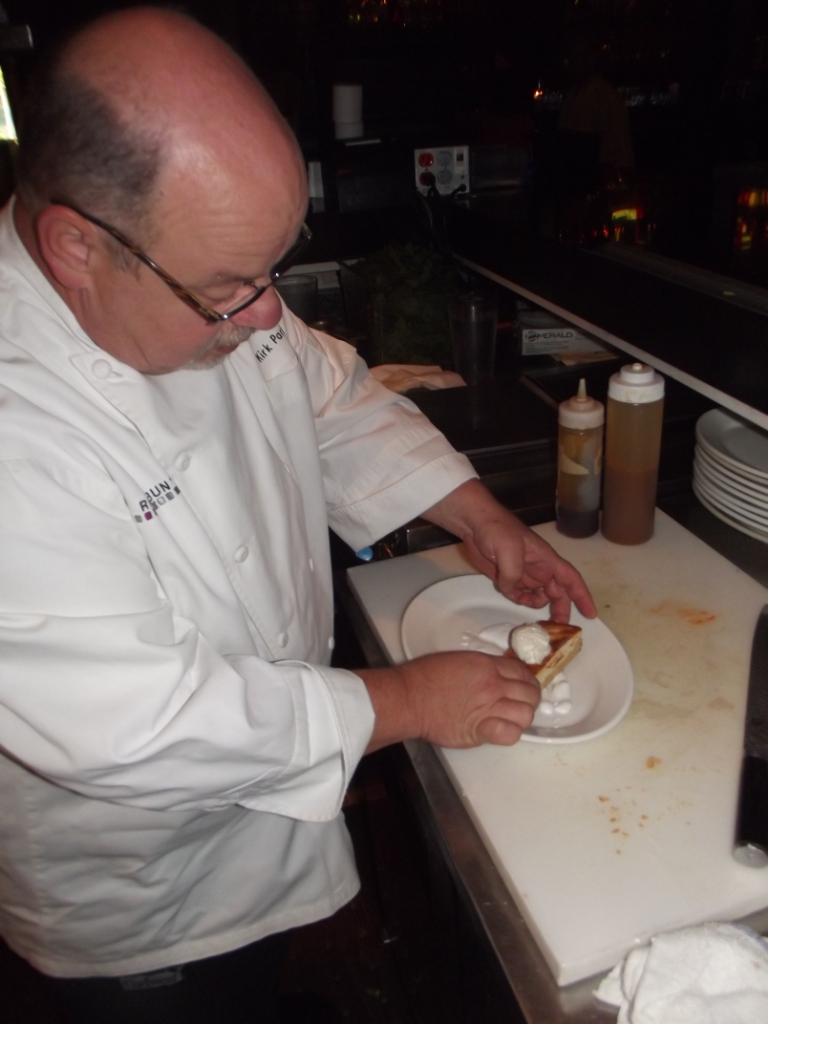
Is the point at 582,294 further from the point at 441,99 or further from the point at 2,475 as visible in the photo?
the point at 441,99

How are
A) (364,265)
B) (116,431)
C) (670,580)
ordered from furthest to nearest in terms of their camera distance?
(364,265), (670,580), (116,431)

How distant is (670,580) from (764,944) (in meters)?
0.62

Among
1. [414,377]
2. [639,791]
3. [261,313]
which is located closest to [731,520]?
[639,791]

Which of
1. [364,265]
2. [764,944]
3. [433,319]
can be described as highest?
[364,265]

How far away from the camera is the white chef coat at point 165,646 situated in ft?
2.30

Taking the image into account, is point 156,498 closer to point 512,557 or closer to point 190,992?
point 512,557

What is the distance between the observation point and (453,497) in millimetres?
1240

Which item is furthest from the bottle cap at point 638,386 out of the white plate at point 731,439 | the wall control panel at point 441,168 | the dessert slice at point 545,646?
the wall control panel at point 441,168

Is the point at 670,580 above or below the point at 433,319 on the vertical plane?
below

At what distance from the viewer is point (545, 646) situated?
1021 mm

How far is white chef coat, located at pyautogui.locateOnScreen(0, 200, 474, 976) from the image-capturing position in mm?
702

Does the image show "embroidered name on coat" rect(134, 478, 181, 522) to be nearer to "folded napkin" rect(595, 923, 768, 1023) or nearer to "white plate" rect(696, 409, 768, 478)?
"folded napkin" rect(595, 923, 768, 1023)

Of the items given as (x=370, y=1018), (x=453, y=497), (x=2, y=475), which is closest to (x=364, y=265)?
(x=453, y=497)

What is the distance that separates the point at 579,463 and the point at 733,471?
0.82ft
